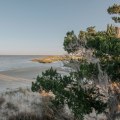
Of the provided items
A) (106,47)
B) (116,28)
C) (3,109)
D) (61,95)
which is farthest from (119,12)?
(3,109)

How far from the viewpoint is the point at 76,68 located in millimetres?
13078

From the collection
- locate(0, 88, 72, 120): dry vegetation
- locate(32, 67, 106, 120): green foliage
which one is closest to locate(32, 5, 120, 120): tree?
locate(32, 67, 106, 120): green foliage

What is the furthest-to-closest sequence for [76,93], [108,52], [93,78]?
[76,93]
[93,78]
[108,52]

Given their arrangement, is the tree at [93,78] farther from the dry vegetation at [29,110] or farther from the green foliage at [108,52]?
the dry vegetation at [29,110]

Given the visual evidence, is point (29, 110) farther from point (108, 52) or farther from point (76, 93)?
point (108, 52)

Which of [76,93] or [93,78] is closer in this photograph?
[93,78]

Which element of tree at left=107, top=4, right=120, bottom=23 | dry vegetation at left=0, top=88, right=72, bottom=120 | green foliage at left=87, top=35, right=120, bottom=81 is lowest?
dry vegetation at left=0, top=88, right=72, bottom=120

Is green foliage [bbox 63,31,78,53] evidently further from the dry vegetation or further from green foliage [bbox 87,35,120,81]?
the dry vegetation

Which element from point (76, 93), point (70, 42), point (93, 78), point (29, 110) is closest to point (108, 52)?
point (93, 78)

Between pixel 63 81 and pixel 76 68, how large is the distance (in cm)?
87

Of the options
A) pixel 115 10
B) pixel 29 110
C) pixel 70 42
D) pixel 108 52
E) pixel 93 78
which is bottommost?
pixel 29 110

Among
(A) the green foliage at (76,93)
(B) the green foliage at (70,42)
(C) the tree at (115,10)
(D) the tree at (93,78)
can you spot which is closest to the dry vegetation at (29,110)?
(A) the green foliage at (76,93)

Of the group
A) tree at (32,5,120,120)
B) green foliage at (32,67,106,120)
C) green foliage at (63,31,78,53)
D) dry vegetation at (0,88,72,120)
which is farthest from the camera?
dry vegetation at (0,88,72,120)

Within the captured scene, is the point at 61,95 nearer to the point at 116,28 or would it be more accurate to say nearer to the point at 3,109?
the point at 116,28
